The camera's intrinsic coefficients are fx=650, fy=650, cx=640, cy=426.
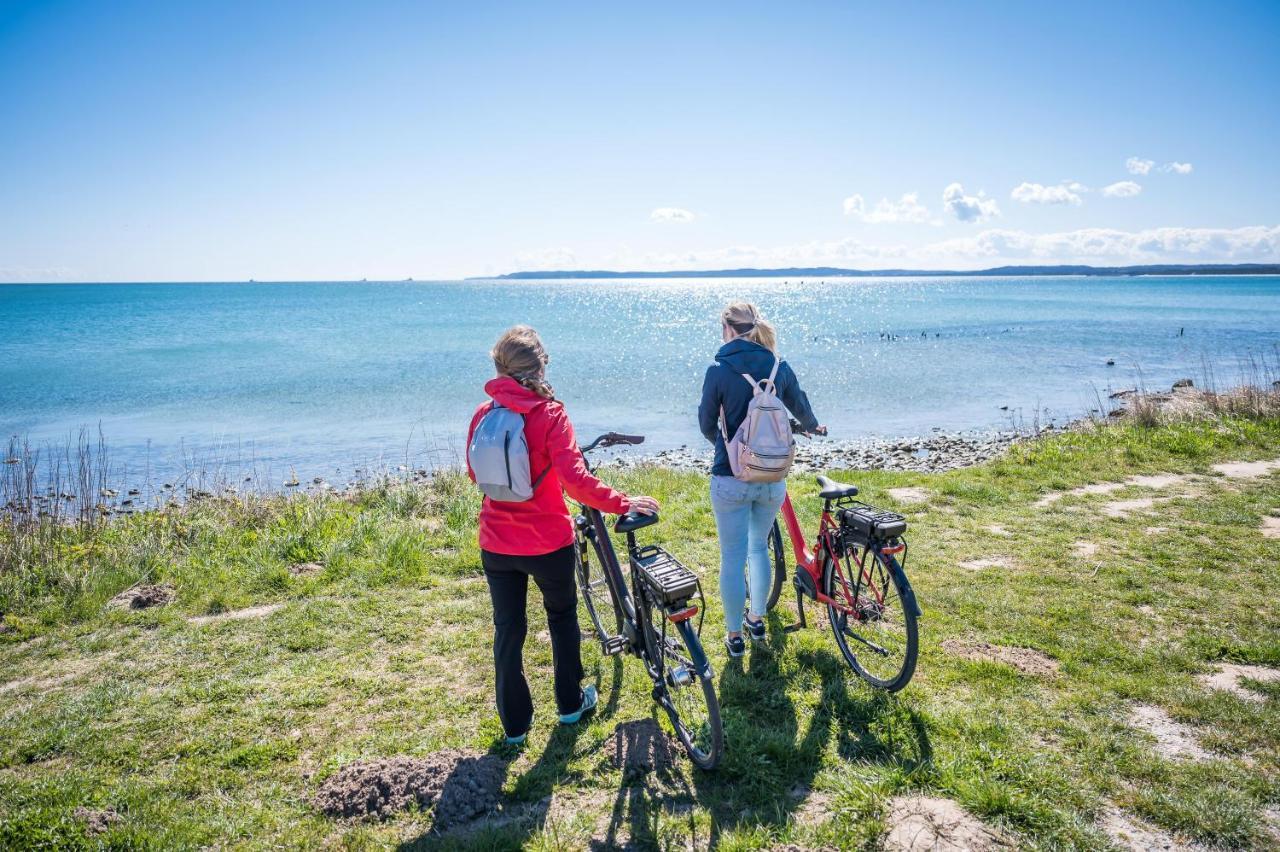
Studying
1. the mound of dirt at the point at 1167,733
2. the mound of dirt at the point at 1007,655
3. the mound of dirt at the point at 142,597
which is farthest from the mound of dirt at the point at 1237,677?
the mound of dirt at the point at 142,597

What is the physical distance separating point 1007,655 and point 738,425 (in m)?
2.85

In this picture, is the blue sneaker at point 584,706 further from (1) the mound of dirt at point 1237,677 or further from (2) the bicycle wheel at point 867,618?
(1) the mound of dirt at point 1237,677

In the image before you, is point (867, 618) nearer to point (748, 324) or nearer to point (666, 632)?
point (666, 632)

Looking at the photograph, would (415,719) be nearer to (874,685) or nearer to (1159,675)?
(874,685)

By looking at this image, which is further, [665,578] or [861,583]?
[861,583]

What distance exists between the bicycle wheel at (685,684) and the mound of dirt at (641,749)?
108 millimetres

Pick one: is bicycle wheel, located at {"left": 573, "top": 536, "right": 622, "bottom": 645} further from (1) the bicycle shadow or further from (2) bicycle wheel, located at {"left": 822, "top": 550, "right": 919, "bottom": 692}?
(2) bicycle wheel, located at {"left": 822, "top": 550, "right": 919, "bottom": 692}

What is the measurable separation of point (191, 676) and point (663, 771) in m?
3.92

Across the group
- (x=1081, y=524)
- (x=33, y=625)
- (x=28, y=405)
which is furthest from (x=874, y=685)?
(x=28, y=405)

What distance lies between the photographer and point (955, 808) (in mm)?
3457

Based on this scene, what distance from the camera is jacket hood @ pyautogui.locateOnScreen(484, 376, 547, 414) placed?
3.74 m

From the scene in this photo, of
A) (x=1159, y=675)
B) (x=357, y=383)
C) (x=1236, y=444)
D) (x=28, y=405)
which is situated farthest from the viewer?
(x=357, y=383)

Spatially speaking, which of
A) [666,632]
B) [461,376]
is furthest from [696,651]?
[461,376]

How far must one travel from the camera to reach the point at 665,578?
3.81 meters
